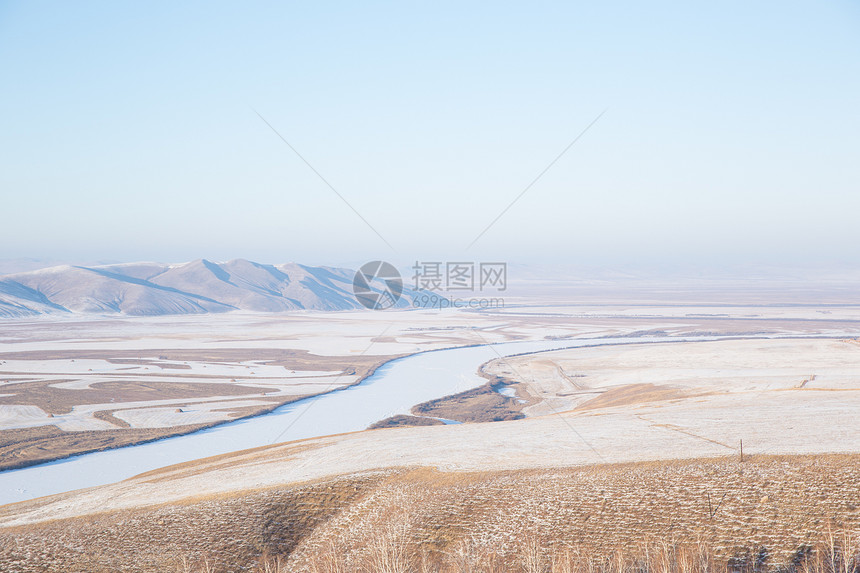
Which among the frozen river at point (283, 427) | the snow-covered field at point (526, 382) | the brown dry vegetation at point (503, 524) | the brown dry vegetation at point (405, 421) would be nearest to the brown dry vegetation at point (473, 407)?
the brown dry vegetation at point (405, 421)

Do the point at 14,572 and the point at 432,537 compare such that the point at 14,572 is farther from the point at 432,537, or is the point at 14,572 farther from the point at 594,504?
the point at 594,504

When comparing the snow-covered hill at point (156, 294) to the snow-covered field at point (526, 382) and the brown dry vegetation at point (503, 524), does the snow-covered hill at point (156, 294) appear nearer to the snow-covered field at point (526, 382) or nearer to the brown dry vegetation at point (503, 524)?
the snow-covered field at point (526, 382)

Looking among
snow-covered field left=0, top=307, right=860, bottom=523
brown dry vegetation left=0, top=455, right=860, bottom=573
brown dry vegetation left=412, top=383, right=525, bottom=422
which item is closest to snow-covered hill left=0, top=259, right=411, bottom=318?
snow-covered field left=0, top=307, right=860, bottom=523

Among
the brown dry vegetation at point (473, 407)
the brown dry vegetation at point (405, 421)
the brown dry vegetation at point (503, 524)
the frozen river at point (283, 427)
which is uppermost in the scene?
the brown dry vegetation at point (503, 524)

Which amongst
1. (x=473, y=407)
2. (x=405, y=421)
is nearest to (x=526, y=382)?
(x=473, y=407)

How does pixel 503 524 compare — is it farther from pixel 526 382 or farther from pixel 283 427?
pixel 526 382

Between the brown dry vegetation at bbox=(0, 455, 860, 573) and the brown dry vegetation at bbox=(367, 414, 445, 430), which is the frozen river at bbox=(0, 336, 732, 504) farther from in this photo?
the brown dry vegetation at bbox=(0, 455, 860, 573)

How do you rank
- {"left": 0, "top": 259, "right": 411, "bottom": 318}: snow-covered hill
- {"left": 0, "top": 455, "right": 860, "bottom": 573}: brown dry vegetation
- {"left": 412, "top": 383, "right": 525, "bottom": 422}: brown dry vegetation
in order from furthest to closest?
{"left": 0, "top": 259, "right": 411, "bottom": 318}: snow-covered hill < {"left": 412, "top": 383, "right": 525, "bottom": 422}: brown dry vegetation < {"left": 0, "top": 455, "right": 860, "bottom": 573}: brown dry vegetation
